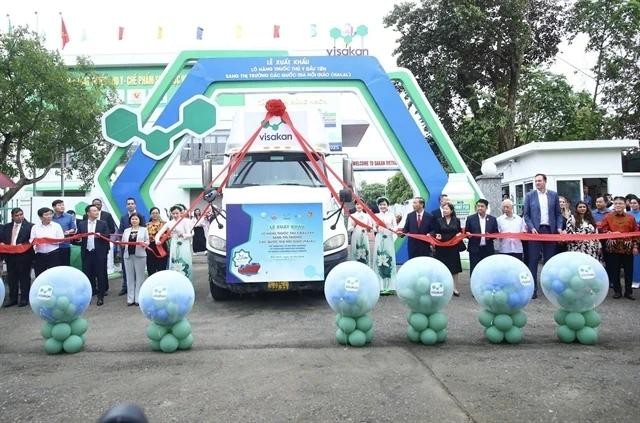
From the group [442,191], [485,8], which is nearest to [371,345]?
[442,191]

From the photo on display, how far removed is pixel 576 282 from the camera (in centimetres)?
551

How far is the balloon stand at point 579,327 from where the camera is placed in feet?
18.5

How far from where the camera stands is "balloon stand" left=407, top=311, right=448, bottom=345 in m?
5.69

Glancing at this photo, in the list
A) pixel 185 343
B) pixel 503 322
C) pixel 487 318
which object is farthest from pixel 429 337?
pixel 185 343

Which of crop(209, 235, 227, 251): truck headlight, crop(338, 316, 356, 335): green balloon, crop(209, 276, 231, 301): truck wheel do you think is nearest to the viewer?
crop(338, 316, 356, 335): green balloon

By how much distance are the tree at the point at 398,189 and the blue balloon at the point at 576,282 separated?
3297 centimetres

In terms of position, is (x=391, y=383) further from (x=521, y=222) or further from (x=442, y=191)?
(x=442, y=191)

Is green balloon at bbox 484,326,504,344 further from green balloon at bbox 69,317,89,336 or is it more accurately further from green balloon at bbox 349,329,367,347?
green balloon at bbox 69,317,89,336

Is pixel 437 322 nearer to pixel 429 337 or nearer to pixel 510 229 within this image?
pixel 429 337

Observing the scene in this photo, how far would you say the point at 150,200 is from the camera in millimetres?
12352

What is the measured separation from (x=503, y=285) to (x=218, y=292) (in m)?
4.64

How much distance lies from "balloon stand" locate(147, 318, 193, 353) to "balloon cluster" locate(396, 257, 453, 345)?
2.23 metres

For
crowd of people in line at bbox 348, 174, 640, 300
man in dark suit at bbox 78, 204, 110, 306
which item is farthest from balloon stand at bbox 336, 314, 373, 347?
man in dark suit at bbox 78, 204, 110, 306

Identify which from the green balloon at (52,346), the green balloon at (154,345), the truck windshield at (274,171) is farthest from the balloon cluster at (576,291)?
the green balloon at (52,346)
